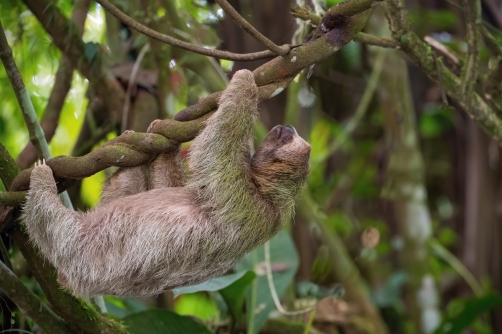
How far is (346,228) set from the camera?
8.20 metres

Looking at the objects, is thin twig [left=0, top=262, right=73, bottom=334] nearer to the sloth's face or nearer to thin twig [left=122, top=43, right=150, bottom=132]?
the sloth's face

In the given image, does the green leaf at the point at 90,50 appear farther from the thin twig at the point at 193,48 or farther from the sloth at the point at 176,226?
the thin twig at the point at 193,48

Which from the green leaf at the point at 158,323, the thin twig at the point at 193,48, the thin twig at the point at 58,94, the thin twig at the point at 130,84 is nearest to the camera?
the thin twig at the point at 193,48

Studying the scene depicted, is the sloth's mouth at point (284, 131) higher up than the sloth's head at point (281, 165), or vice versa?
the sloth's mouth at point (284, 131)

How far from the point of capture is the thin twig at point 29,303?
3240 millimetres

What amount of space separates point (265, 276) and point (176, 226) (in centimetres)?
175

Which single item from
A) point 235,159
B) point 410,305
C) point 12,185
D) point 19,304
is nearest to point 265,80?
point 235,159

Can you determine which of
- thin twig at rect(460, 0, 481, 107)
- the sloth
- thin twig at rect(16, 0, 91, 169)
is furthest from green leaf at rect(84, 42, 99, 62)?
thin twig at rect(460, 0, 481, 107)

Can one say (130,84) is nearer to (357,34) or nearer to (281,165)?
(281,165)

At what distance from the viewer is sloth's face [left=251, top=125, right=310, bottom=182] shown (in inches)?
143

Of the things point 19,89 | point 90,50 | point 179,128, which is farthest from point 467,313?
point 19,89

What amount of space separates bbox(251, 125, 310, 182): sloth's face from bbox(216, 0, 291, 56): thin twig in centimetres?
80

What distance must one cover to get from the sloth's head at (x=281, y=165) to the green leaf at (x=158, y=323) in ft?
3.99

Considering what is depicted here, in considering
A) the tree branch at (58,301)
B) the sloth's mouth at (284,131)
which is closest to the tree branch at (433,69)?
the sloth's mouth at (284,131)
